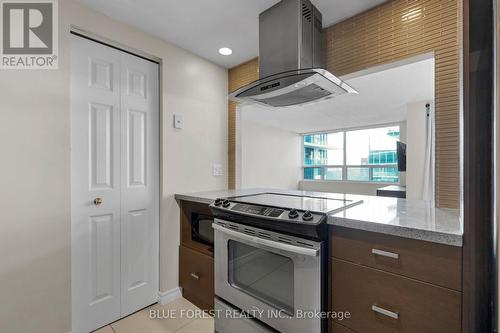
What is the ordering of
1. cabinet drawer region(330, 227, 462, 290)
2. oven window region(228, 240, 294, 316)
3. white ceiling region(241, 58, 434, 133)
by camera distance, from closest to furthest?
1. cabinet drawer region(330, 227, 462, 290)
2. oven window region(228, 240, 294, 316)
3. white ceiling region(241, 58, 434, 133)

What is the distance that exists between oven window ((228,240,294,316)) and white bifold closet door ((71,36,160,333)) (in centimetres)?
91

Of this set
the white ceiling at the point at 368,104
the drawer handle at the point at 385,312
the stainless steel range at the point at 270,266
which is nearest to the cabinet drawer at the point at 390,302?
the drawer handle at the point at 385,312

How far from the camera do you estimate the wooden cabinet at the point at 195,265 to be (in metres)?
1.91

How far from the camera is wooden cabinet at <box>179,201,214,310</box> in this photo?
1.91 meters

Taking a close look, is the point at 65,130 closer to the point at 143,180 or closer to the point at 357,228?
the point at 143,180

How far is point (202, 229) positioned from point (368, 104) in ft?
11.5

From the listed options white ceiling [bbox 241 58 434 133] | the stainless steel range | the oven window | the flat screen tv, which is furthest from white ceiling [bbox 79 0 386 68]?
the flat screen tv

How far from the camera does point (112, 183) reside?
72.5 inches

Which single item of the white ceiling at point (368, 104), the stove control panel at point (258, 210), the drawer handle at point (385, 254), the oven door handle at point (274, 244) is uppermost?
the white ceiling at point (368, 104)

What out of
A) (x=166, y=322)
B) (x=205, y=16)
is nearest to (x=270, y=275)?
(x=166, y=322)

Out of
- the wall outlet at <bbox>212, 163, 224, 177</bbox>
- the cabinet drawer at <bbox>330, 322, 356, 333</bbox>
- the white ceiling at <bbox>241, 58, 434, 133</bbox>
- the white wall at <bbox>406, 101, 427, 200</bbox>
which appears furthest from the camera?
the white wall at <bbox>406, 101, 427, 200</bbox>

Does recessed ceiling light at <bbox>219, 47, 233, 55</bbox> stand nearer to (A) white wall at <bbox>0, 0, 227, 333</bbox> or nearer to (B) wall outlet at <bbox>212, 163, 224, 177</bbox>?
(A) white wall at <bbox>0, 0, 227, 333</bbox>

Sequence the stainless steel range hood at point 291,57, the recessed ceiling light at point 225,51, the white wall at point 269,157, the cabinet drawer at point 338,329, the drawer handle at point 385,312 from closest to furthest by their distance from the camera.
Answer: the drawer handle at point 385,312 → the cabinet drawer at point 338,329 → the stainless steel range hood at point 291,57 → the recessed ceiling light at point 225,51 → the white wall at point 269,157

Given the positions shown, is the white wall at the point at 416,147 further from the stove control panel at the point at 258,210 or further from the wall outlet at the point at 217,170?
the stove control panel at the point at 258,210
